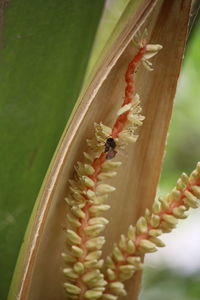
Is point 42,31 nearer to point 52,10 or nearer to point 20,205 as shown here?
point 52,10

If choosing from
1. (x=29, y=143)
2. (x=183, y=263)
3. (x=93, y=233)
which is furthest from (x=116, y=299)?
(x=183, y=263)

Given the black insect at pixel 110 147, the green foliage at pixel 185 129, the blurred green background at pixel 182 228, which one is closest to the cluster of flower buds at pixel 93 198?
the black insect at pixel 110 147

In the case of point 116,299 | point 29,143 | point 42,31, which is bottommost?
point 116,299

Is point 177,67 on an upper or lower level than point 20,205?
upper

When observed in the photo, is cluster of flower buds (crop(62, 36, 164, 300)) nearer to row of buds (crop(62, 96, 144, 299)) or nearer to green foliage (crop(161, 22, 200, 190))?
row of buds (crop(62, 96, 144, 299))

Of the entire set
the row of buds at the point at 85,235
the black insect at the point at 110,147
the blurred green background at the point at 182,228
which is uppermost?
the blurred green background at the point at 182,228

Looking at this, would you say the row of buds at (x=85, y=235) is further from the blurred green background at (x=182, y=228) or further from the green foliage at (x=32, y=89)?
the blurred green background at (x=182, y=228)
